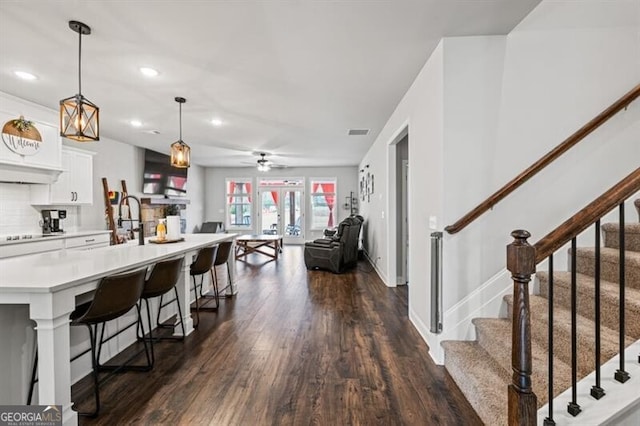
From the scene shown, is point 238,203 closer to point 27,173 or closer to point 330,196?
point 330,196

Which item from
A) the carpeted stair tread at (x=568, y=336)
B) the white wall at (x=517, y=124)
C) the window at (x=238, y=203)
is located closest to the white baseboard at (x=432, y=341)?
the white wall at (x=517, y=124)

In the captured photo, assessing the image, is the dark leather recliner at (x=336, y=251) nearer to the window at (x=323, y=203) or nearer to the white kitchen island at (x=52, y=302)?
the window at (x=323, y=203)

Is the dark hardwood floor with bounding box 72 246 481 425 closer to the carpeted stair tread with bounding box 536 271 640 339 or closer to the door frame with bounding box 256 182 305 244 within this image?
the carpeted stair tread with bounding box 536 271 640 339

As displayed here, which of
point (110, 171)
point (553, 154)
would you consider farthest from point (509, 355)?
point (110, 171)

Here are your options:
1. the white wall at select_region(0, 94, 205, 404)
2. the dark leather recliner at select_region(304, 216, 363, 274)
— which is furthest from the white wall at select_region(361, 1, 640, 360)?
the dark leather recliner at select_region(304, 216, 363, 274)

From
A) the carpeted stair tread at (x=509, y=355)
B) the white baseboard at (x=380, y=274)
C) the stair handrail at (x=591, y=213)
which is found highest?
the stair handrail at (x=591, y=213)

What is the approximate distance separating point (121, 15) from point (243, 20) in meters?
0.85

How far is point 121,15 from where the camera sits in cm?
223

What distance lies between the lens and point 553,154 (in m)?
2.29

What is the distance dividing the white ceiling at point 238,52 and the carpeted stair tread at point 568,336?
208 cm

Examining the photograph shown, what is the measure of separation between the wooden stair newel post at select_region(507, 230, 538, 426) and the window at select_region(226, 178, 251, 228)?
9.58 metres

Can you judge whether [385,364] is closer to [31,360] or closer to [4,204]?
[31,360]

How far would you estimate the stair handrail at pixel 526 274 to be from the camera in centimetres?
129

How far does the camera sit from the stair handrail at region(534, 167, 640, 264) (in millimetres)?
1262
